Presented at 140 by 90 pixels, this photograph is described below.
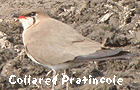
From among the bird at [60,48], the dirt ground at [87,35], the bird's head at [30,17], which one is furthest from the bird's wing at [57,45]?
the dirt ground at [87,35]

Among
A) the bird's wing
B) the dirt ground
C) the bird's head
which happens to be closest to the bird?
the bird's wing

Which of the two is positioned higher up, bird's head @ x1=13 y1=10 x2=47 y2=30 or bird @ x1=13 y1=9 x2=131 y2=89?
bird's head @ x1=13 y1=10 x2=47 y2=30

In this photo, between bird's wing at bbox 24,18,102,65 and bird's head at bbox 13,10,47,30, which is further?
bird's head at bbox 13,10,47,30

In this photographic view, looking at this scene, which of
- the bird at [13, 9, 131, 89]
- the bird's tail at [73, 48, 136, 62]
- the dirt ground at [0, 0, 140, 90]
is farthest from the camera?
the dirt ground at [0, 0, 140, 90]

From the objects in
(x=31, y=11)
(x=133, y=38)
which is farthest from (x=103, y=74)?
(x=31, y=11)

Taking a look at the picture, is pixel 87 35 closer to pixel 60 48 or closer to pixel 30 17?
pixel 30 17

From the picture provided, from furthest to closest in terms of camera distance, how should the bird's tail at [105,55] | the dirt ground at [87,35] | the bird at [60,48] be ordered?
1. the dirt ground at [87,35]
2. the bird at [60,48]
3. the bird's tail at [105,55]

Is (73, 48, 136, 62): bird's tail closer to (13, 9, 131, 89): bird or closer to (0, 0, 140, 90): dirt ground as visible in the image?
(13, 9, 131, 89): bird

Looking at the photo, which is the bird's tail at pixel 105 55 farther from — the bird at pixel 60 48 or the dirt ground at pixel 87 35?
the dirt ground at pixel 87 35
